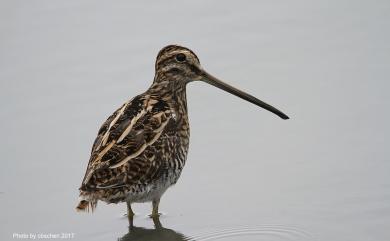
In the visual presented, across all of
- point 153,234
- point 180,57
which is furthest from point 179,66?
point 153,234

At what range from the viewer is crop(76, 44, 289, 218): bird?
21.3 feet

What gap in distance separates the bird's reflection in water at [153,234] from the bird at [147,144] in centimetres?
17

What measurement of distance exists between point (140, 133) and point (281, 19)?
4120 millimetres

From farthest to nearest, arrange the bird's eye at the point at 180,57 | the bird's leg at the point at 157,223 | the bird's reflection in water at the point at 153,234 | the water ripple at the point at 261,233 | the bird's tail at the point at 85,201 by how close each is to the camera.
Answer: the bird's eye at the point at 180,57 < the bird's leg at the point at 157,223 < the bird's reflection in water at the point at 153,234 < the water ripple at the point at 261,233 < the bird's tail at the point at 85,201

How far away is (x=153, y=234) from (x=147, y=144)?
77 centimetres

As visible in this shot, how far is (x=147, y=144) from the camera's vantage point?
264 inches

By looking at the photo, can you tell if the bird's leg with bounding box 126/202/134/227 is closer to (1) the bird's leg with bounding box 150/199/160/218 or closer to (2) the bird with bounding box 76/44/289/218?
(2) the bird with bounding box 76/44/289/218

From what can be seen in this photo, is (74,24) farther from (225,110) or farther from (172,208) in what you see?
(172,208)

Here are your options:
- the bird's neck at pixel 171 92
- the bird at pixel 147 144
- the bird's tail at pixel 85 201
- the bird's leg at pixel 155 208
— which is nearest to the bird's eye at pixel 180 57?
the bird at pixel 147 144

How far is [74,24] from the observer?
10.8 meters

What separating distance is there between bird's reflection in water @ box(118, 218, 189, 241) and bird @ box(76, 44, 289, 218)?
0.17 m

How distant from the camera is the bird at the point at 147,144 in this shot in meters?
6.50

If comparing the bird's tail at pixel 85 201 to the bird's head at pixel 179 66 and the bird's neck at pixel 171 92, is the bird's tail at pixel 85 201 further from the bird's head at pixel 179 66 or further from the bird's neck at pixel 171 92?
the bird's head at pixel 179 66

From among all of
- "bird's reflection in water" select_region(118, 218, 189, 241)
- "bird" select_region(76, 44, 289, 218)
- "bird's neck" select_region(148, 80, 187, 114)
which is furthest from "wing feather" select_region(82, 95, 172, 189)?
"bird's reflection in water" select_region(118, 218, 189, 241)
